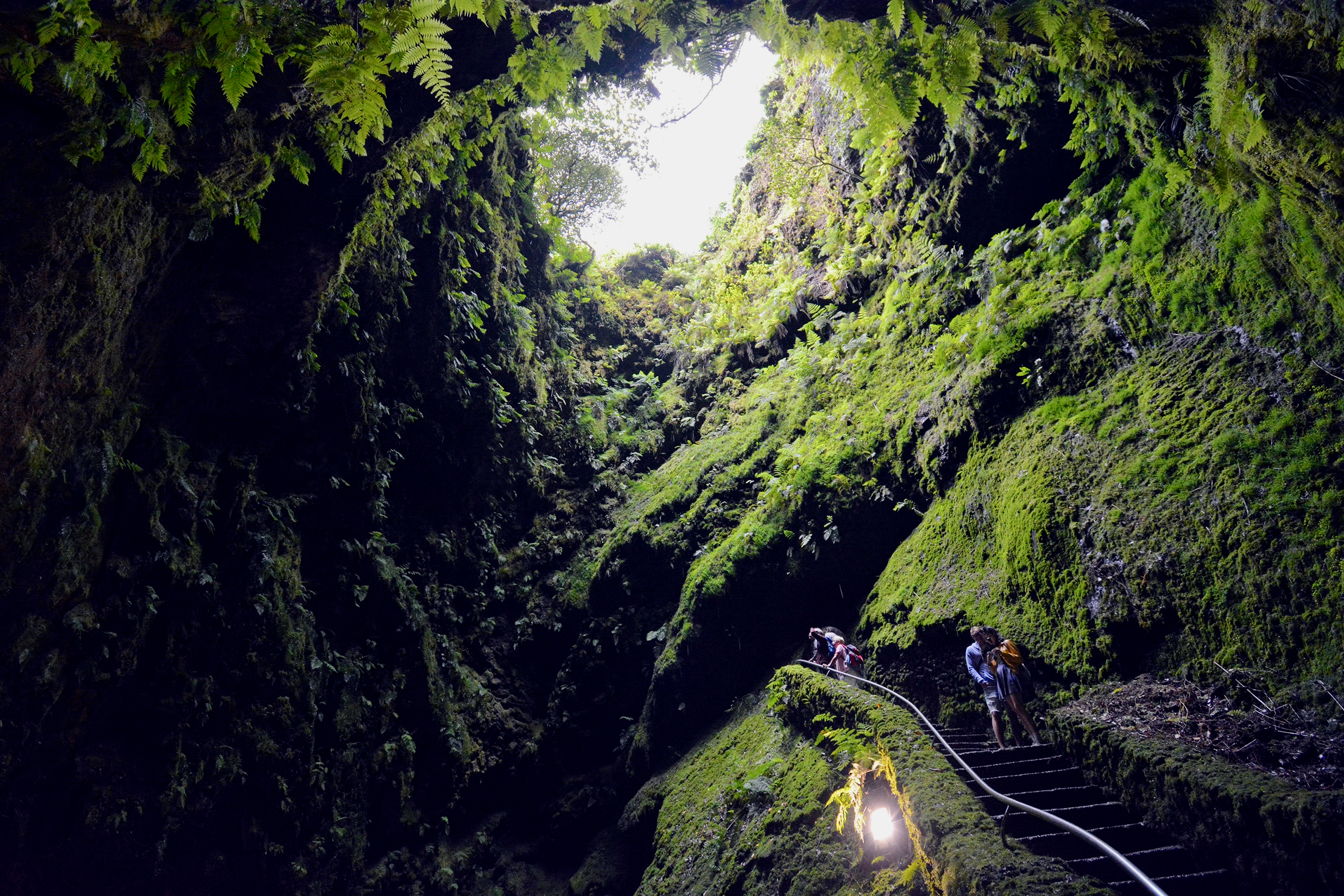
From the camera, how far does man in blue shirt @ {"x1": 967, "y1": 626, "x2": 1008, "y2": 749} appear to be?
16.7ft

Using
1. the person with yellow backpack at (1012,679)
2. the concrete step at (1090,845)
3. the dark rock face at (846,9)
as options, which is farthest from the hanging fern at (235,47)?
the person with yellow backpack at (1012,679)

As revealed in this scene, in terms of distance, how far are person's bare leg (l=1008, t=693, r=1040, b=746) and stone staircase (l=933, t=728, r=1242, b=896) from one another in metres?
0.27

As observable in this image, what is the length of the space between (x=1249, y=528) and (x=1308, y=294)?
1.54 m

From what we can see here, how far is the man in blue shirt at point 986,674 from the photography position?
509cm

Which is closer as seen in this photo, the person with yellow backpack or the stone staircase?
the stone staircase

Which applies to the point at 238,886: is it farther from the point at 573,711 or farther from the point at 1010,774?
the point at 1010,774

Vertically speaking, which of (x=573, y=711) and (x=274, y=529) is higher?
(x=274, y=529)

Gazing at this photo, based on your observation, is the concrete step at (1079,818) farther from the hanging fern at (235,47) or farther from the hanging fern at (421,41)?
the hanging fern at (235,47)

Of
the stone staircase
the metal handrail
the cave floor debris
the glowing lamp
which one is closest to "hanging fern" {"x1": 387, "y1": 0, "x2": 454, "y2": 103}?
the metal handrail

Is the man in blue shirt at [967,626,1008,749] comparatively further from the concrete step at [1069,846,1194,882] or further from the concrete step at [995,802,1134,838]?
the concrete step at [1069,846,1194,882]

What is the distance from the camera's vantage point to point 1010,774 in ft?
14.3

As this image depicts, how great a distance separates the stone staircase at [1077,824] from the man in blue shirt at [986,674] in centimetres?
23

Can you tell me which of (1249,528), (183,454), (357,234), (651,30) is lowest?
(1249,528)

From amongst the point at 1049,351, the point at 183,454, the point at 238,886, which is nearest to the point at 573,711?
the point at 238,886
